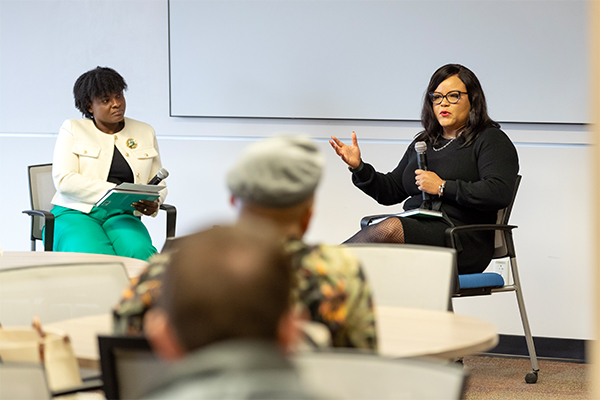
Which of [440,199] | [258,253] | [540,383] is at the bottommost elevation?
[540,383]

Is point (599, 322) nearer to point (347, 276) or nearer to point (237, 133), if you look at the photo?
point (347, 276)

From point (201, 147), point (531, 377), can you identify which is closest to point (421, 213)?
point (531, 377)

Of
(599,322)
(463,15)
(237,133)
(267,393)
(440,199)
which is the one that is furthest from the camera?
(237,133)

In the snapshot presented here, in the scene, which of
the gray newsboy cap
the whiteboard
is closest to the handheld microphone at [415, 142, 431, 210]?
the whiteboard

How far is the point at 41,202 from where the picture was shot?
3902 millimetres

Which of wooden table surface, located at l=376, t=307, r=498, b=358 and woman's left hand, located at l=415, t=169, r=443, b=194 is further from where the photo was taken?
woman's left hand, located at l=415, t=169, r=443, b=194

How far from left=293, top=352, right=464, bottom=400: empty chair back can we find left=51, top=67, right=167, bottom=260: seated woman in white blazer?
2.62 metres

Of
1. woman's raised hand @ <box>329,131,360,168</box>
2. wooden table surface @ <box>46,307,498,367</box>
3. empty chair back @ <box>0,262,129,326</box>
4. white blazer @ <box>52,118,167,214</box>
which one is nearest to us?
wooden table surface @ <box>46,307,498,367</box>

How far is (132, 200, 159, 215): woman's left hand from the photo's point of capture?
3654 millimetres

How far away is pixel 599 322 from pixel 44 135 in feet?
14.8

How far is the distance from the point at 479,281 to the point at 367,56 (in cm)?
161

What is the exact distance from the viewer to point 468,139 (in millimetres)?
3328

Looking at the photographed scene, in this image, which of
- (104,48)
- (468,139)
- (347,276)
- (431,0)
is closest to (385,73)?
(431,0)

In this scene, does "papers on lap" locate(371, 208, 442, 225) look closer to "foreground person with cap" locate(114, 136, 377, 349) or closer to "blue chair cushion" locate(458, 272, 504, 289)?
"blue chair cushion" locate(458, 272, 504, 289)
